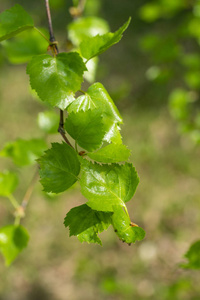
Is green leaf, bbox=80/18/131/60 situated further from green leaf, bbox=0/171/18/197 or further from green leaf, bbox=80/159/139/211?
green leaf, bbox=0/171/18/197

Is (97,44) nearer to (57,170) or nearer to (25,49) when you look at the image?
(57,170)

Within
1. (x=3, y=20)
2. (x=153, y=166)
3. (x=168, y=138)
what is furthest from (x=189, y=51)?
(x=3, y=20)

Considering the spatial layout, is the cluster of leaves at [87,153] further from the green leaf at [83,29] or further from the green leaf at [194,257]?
the green leaf at [83,29]

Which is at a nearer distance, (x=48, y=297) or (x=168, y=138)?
(x=48, y=297)

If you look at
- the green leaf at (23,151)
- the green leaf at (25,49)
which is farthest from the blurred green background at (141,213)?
the green leaf at (23,151)

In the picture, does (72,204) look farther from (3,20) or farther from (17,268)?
(3,20)

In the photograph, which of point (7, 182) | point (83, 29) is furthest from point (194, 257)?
point (83, 29)
